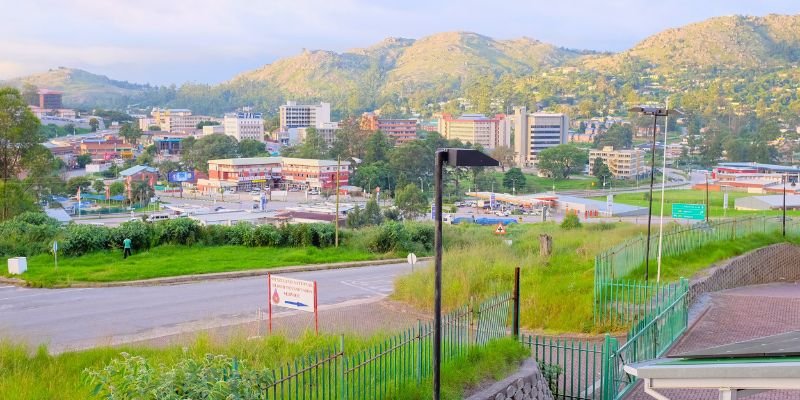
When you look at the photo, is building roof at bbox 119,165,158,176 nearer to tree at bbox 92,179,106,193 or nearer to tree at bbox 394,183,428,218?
tree at bbox 92,179,106,193

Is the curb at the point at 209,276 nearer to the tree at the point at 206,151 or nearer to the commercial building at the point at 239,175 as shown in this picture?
the commercial building at the point at 239,175

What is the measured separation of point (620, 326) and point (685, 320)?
39.1 inches

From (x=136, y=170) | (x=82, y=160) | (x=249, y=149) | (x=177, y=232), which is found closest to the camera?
(x=177, y=232)

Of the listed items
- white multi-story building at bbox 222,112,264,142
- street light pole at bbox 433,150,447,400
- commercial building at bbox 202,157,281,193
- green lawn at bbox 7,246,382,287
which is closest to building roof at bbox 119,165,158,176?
commercial building at bbox 202,157,281,193

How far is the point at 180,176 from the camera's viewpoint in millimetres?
85562

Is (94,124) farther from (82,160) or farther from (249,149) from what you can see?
(249,149)

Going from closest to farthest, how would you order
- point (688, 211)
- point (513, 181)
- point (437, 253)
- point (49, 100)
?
point (437, 253) → point (688, 211) → point (513, 181) → point (49, 100)

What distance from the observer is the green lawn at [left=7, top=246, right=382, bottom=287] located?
19.1 meters

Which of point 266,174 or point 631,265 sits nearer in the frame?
point 631,265

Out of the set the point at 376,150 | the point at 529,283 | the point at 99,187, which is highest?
the point at 376,150

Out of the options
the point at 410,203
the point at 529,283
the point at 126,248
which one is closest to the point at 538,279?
the point at 529,283

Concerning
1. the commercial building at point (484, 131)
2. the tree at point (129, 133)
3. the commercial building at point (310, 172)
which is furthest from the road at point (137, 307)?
the tree at point (129, 133)

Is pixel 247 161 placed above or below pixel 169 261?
below

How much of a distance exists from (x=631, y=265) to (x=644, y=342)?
622cm
